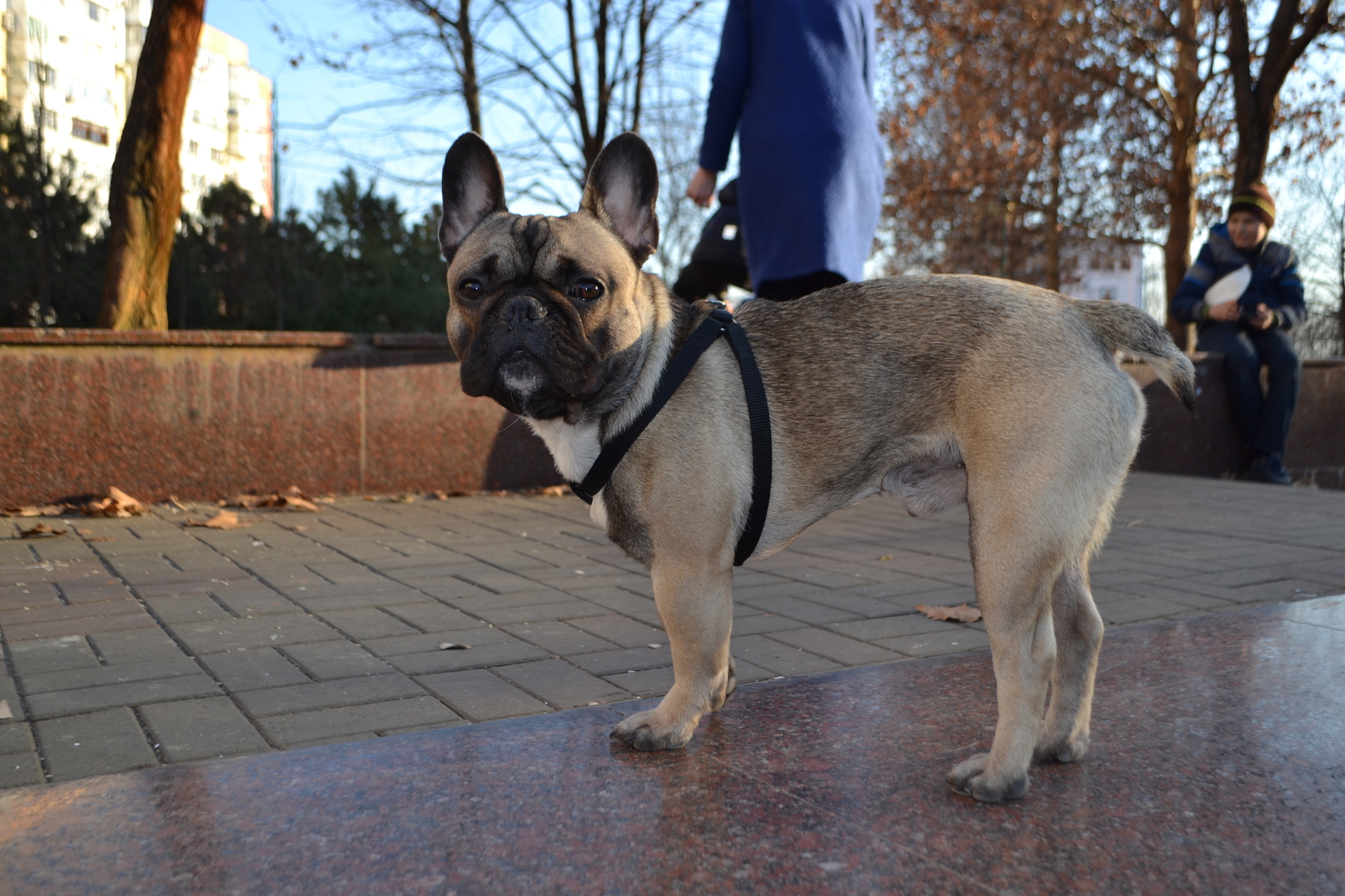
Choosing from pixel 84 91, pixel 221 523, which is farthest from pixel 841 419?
pixel 84 91

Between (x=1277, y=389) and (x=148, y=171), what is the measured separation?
10.3 meters

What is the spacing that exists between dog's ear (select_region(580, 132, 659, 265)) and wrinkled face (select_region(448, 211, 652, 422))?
11 cm

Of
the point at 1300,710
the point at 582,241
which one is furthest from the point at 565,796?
the point at 1300,710

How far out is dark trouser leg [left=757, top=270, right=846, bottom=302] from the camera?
534cm

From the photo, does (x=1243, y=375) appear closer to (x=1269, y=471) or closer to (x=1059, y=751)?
(x=1269, y=471)

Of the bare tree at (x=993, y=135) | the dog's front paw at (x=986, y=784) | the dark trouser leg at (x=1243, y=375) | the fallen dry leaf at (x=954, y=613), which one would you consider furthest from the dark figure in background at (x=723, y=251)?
the bare tree at (x=993, y=135)

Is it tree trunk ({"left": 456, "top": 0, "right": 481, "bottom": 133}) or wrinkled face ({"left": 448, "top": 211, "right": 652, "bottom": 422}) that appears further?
tree trunk ({"left": 456, "top": 0, "right": 481, "bottom": 133})

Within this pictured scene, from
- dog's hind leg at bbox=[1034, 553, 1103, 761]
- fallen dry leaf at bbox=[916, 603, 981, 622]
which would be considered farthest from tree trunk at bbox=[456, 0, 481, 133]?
dog's hind leg at bbox=[1034, 553, 1103, 761]

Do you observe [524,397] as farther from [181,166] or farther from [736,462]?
[181,166]

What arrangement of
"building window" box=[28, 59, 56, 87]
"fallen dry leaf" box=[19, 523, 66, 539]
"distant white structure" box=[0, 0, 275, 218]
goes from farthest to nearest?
1. "building window" box=[28, 59, 56, 87]
2. "distant white structure" box=[0, 0, 275, 218]
3. "fallen dry leaf" box=[19, 523, 66, 539]

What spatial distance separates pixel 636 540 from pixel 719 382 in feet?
1.68

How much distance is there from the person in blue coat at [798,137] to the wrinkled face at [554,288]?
6.87 ft

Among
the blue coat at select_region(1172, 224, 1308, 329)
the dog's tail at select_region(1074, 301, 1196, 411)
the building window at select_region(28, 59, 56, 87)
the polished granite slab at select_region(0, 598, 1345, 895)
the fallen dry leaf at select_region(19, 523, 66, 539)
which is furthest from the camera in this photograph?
the building window at select_region(28, 59, 56, 87)

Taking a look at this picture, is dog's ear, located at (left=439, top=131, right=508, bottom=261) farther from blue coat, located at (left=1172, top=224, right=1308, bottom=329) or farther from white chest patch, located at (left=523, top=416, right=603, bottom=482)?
blue coat, located at (left=1172, top=224, right=1308, bottom=329)
